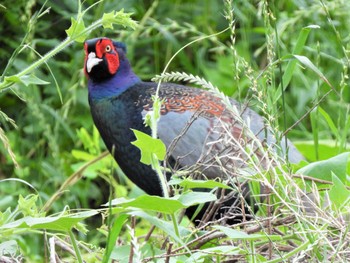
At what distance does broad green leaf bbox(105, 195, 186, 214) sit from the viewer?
1628 mm

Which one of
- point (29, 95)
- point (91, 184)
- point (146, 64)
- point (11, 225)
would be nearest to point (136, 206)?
point (11, 225)

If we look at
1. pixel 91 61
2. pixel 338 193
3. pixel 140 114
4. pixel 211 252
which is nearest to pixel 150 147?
pixel 211 252

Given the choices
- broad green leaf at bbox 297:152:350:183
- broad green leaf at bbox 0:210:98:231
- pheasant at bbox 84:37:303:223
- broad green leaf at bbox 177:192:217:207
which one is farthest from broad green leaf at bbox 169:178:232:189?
pheasant at bbox 84:37:303:223

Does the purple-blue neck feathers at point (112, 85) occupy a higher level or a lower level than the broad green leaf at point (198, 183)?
lower

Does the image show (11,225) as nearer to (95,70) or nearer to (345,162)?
(345,162)

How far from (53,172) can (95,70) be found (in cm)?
44

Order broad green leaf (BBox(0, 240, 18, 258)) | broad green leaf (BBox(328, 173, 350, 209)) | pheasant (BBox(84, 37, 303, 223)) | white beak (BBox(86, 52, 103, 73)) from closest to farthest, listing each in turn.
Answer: broad green leaf (BBox(328, 173, 350, 209)), broad green leaf (BBox(0, 240, 18, 258)), pheasant (BBox(84, 37, 303, 223)), white beak (BBox(86, 52, 103, 73))

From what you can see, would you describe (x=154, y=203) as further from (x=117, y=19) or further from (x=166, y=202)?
(x=117, y=19)

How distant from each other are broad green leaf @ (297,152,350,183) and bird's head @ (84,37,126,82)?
152 cm

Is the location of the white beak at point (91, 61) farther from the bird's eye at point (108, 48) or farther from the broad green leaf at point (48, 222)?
the broad green leaf at point (48, 222)

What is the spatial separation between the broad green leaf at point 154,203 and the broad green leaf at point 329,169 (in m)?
0.37

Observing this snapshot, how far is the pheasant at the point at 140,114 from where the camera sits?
314cm

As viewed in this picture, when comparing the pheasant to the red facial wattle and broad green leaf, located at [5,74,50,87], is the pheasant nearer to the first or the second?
the red facial wattle

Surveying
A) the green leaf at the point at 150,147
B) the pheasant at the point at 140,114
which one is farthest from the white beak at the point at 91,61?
the green leaf at the point at 150,147
